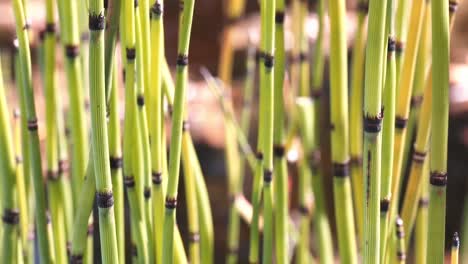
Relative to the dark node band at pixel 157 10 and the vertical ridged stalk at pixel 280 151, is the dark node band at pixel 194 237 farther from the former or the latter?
the dark node band at pixel 157 10

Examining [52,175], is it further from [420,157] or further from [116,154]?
[420,157]

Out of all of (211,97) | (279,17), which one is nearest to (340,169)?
(279,17)

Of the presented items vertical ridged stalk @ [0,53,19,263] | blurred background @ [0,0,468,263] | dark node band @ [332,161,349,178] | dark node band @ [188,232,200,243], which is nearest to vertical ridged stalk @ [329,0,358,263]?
dark node band @ [332,161,349,178]

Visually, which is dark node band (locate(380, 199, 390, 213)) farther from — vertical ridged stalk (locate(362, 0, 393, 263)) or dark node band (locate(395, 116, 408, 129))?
dark node band (locate(395, 116, 408, 129))

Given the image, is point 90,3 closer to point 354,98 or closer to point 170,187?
point 170,187

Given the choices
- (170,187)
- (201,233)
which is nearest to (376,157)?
(170,187)

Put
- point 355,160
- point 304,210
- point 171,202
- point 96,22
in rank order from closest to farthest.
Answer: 1. point 96,22
2. point 171,202
3. point 355,160
4. point 304,210
